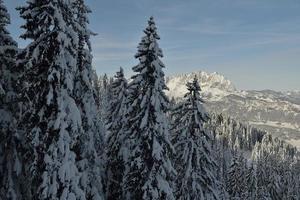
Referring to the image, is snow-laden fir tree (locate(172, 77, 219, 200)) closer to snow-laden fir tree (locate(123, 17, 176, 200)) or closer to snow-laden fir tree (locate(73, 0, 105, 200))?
snow-laden fir tree (locate(123, 17, 176, 200))

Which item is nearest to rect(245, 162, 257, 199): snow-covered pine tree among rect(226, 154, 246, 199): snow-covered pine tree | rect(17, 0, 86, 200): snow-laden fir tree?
rect(226, 154, 246, 199): snow-covered pine tree

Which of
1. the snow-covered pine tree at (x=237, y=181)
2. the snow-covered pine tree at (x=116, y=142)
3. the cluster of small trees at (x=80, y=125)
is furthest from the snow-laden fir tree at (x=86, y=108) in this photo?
the snow-covered pine tree at (x=237, y=181)

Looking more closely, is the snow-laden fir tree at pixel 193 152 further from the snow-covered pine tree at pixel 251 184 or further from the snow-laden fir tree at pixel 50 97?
the snow-covered pine tree at pixel 251 184

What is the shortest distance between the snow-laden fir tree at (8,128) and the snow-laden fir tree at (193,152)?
472 inches

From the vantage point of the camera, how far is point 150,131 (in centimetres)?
2661

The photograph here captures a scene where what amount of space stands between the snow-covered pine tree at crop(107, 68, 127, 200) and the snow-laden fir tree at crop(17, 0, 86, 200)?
37.8 feet

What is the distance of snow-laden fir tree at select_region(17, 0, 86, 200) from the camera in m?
18.8

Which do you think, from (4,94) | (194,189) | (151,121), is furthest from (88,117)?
(194,189)

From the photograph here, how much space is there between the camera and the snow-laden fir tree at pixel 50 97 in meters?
18.8

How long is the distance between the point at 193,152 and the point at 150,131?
16.1 feet

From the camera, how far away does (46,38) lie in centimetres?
1914

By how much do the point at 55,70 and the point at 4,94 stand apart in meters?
4.30

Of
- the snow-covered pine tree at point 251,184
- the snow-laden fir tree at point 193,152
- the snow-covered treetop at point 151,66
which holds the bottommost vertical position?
the snow-covered pine tree at point 251,184

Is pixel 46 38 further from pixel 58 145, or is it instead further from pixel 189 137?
pixel 189 137
